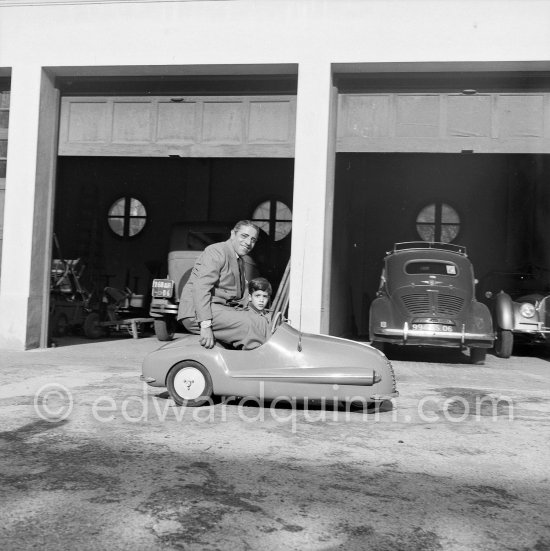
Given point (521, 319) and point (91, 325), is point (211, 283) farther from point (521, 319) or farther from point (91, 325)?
point (91, 325)

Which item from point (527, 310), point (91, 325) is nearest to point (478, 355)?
point (527, 310)

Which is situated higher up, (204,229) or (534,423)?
(204,229)

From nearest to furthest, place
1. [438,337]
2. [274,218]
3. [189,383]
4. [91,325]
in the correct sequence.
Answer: [189,383], [438,337], [91,325], [274,218]

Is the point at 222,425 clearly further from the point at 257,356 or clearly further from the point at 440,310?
the point at 440,310

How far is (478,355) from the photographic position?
8992mm

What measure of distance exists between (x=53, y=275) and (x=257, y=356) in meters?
8.52

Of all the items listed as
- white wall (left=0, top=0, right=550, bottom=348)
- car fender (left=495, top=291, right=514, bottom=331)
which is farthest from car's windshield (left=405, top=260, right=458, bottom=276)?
white wall (left=0, top=0, right=550, bottom=348)

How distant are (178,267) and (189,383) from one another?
23.4ft

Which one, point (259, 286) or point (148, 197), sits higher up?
point (148, 197)

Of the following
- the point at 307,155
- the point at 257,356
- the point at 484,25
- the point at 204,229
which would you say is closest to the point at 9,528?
the point at 257,356

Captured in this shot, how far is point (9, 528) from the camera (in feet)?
8.25

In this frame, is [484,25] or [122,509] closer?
[122,509]

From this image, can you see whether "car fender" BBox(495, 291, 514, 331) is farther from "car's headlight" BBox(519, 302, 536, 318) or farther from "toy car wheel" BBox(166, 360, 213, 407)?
"toy car wheel" BBox(166, 360, 213, 407)

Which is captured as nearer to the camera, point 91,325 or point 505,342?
point 505,342
